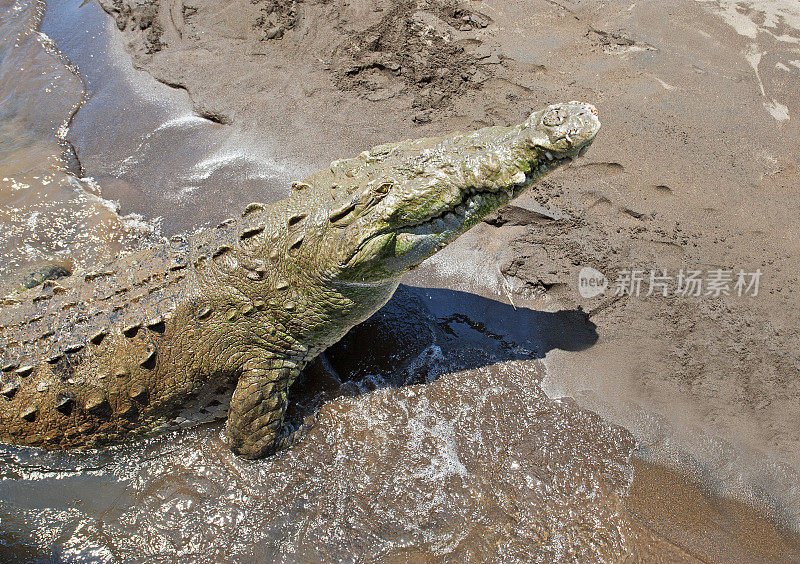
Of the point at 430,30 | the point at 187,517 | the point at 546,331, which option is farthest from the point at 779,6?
the point at 187,517

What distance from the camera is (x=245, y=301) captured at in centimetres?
349

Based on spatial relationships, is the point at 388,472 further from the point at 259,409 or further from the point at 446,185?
the point at 446,185

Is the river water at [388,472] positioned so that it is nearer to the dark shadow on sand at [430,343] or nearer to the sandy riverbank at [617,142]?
the dark shadow on sand at [430,343]

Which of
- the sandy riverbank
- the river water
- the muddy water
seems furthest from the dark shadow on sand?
the muddy water

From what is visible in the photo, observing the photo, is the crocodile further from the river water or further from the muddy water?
the muddy water

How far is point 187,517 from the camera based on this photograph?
11.6 ft

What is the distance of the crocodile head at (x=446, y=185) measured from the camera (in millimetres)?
3033

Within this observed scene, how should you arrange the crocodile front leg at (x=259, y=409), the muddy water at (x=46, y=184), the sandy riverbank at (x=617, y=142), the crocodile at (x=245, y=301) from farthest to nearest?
1. the muddy water at (x=46, y=184)
2. the sandy riverbank at (x=617, y=142)
3. the crocodile front leg at (x=259, y=409)
4. the crocodile at (x=245, y=301)

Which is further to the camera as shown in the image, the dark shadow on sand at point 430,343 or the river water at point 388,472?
the dark shadow on sand at point 430,343

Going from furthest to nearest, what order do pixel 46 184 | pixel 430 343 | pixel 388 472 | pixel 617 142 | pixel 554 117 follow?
1. pixel 46 184
2. pixel 617 142
3. pixel 430 343
4. pixel 388 472
5. pixel 554 117

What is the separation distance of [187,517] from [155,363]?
3.55ft

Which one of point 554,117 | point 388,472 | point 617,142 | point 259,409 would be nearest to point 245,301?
point 259,409

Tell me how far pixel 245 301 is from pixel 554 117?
2.28 metres

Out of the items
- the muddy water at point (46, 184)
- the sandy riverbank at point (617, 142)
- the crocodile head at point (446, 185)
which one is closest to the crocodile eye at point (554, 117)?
the crocodile head at point (446, 185)
